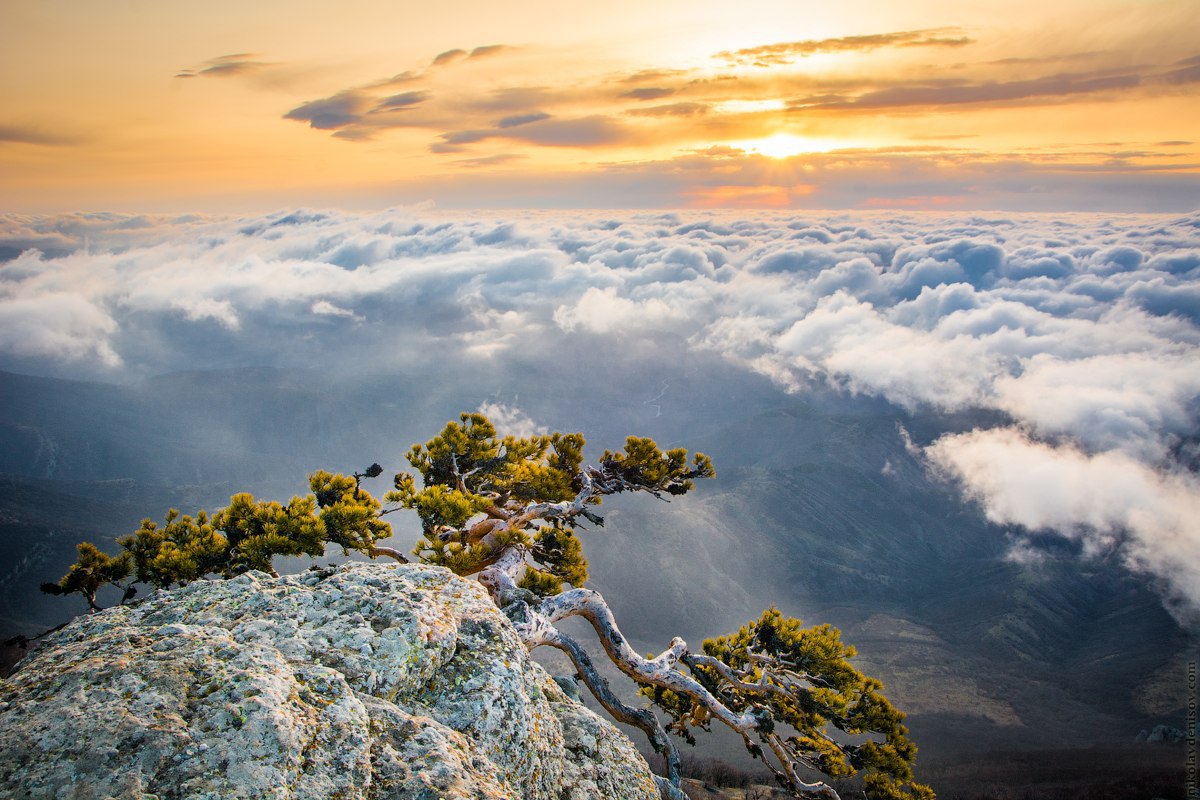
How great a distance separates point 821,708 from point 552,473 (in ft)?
34.2

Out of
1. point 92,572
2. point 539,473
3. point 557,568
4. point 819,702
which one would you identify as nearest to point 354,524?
point 539,473

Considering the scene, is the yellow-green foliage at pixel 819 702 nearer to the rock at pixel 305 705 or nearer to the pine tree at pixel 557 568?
the pine tree at pixel 557 568

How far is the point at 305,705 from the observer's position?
745cm

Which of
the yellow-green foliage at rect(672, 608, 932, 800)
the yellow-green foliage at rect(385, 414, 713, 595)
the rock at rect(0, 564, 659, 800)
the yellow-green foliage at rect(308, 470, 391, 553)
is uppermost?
the rock at rect(0, 564, 659, 800)

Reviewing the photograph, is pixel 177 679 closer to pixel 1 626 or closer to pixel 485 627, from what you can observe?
pixel 485 627

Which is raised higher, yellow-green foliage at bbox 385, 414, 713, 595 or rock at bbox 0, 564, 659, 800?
rock at bbox 0, 564, 659, 800

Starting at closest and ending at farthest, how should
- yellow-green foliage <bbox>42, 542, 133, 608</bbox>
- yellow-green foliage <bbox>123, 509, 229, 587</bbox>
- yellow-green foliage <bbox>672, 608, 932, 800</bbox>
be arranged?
yellow-green foliage <bbox>123, 509, 229, 587</bbox>, yellow-green foliage <bbox>42, 542, 133, 608</bbox>, yellow-green foliage <bbox>672, 608, 932, 800</bbox>

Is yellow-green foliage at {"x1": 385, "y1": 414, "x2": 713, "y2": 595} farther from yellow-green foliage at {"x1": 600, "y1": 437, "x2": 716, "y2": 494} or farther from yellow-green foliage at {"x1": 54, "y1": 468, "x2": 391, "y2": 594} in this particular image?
yellow-green foliage at {"x1": 54, "y1": 468, "x2": 391, "y2": 594}

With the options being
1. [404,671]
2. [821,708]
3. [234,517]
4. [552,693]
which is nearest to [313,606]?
[404,671]

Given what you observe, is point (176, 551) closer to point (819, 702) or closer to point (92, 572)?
point (92, 572)

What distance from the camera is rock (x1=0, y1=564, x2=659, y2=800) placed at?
636 centimetres

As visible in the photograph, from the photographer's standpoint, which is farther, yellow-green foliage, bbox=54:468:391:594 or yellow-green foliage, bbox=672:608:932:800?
yellow-green foliage, bbox=672:608:932:800

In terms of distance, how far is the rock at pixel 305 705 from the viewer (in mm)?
6363

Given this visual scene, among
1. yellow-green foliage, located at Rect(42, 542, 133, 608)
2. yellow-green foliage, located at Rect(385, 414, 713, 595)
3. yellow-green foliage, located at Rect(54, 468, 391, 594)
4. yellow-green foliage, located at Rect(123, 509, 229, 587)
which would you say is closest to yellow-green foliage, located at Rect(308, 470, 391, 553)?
yellow-green foliage, located at Rect(54, 468, 391, 594)
